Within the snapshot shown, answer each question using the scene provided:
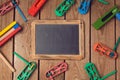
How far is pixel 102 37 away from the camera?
1137 mm

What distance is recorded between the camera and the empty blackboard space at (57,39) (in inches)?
44.8

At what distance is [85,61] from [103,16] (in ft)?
0.70

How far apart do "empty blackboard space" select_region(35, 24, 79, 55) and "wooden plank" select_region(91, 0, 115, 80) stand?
0.08 m

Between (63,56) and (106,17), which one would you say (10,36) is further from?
(106,17)

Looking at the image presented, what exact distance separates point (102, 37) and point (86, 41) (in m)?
0.07

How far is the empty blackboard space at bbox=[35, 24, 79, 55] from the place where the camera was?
3.74ft

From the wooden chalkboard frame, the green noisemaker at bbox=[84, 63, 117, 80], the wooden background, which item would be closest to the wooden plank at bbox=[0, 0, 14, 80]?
the wooden background

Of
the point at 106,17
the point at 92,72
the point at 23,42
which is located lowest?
the point at 92,72

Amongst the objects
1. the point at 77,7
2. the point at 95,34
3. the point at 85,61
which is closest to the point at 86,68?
the point at 85,61

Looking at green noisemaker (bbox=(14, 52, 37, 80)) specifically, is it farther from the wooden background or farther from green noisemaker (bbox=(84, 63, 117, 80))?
green noisemaker (bbox=(84, 63, 117, 80))

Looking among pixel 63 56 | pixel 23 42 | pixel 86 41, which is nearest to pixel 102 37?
pixel 86 41

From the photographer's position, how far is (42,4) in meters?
1.15

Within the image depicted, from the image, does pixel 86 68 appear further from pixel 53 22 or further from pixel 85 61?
pixel 53 22

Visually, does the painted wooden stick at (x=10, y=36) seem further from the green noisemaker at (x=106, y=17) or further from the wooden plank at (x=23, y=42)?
the green noisemaker at (x=106, y=17)
